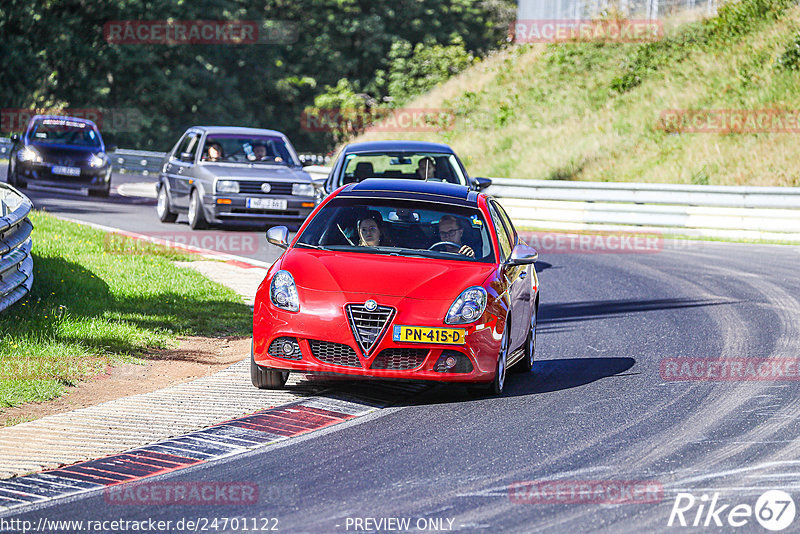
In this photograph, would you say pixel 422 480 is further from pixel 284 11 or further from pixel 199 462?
pixel 284 11

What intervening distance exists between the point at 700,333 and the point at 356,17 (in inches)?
2400

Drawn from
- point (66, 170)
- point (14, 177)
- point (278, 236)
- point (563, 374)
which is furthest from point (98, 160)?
point (563, 374)

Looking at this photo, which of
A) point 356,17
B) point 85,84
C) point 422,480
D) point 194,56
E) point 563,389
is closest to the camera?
point 422,480

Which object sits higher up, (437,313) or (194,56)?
(194,56)

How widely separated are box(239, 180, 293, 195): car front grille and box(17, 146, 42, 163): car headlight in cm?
835

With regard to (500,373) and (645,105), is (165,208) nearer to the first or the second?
(500,373)

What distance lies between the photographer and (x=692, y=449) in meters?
7.06

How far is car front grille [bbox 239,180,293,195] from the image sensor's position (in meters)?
20.0

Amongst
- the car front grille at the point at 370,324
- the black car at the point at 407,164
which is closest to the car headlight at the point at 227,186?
the black car at the point at 407,164

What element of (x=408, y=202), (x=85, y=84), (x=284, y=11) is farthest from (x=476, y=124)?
(x=284, y=11)

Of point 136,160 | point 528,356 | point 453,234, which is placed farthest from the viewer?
point 136,160

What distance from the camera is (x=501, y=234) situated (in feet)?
32.0

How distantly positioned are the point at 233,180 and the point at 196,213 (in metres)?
1.01

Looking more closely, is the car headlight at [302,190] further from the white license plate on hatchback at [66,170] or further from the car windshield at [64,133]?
the car windshield at [64,133]
